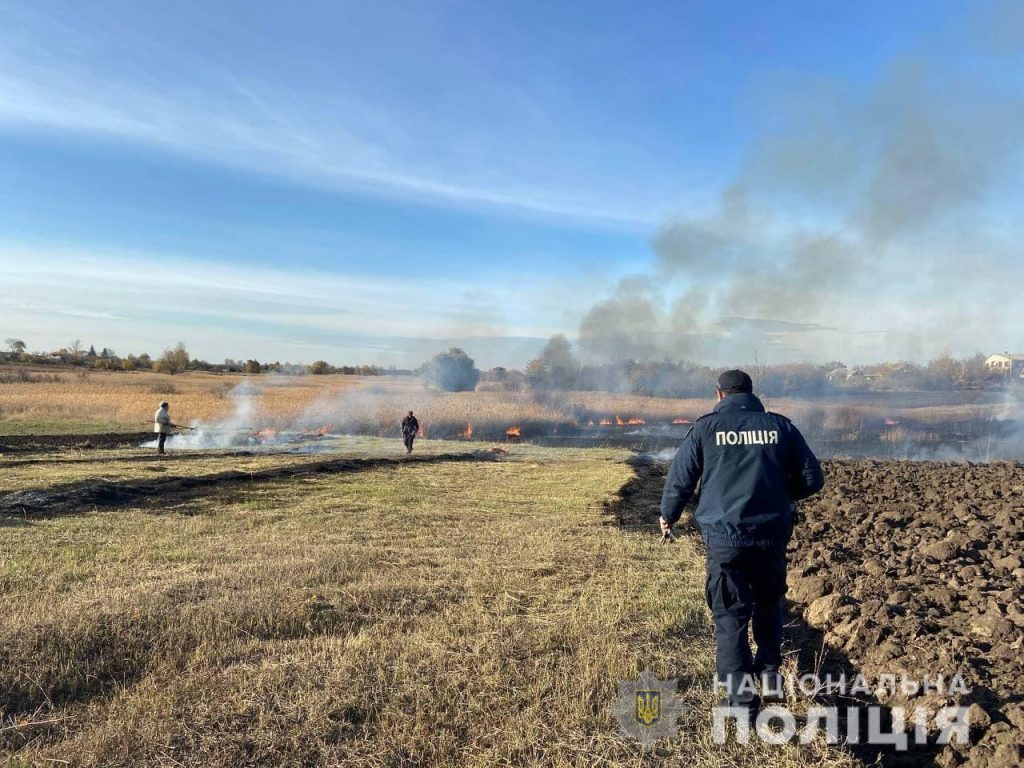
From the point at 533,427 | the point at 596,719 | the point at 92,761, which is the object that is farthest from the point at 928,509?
the point at 533,427

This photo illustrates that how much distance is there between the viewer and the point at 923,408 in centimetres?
4753

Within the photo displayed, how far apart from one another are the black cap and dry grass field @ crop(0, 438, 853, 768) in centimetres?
219

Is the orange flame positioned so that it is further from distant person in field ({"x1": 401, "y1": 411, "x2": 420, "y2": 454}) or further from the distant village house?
the distant village house

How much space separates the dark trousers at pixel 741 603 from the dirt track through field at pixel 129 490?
1160cm

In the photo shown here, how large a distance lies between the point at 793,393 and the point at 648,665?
51.1m

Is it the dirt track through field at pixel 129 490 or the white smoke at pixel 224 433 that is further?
the white smoke at pixel 224 433

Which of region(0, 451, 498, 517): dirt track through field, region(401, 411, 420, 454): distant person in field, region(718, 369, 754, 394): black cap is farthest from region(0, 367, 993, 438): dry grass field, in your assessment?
region(718, 369, 754, 394): black cap

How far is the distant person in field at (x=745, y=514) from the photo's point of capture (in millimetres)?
4164

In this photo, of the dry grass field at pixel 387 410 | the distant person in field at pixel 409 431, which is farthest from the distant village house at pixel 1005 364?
the distant person in field at pixel 409 431

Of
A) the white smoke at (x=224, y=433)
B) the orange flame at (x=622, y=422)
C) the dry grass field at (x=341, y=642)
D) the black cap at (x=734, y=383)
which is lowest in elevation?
the white smoke at (x=224, y=433)

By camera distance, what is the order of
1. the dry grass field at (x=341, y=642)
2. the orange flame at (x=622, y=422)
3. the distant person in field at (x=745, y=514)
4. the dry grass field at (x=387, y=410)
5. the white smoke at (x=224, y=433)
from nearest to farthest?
1. the dry grass field at (x=341, y=642)
2. the distant person in field at (x=745, y=514)
3. the white smoke at (x=224, y=433)
4. the dry grass field at (x=387, y=410)
5. the orange flame at (x=622, y=422)

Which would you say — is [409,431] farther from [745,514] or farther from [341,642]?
[745,514]

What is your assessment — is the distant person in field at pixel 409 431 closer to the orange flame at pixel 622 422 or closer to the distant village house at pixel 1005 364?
the orange flame at pixel 622 422

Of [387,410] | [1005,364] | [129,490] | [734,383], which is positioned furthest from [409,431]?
[1005,364]
